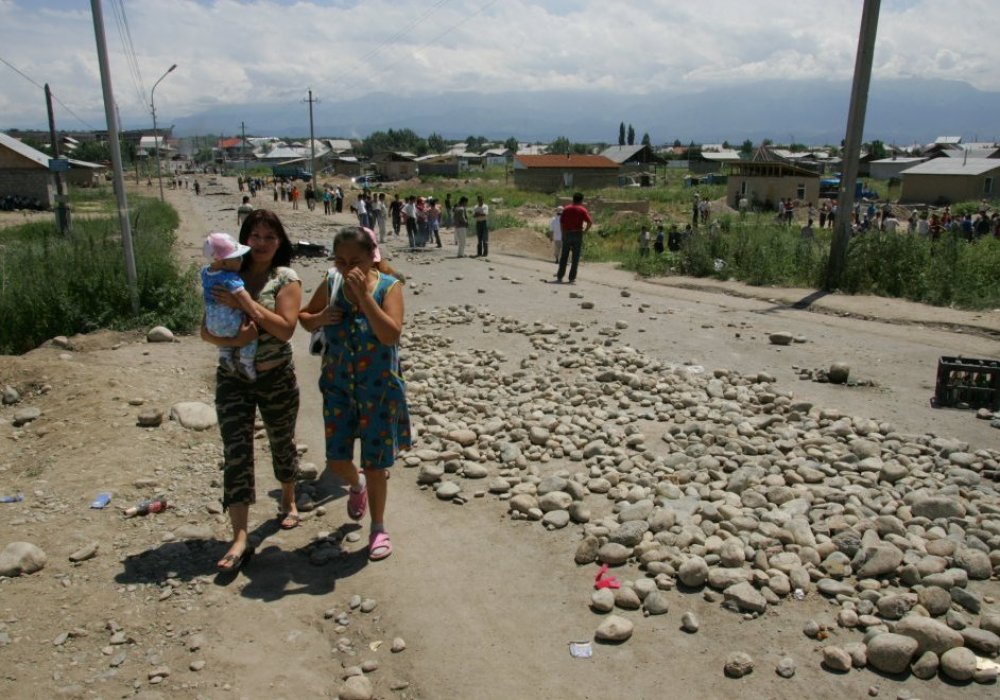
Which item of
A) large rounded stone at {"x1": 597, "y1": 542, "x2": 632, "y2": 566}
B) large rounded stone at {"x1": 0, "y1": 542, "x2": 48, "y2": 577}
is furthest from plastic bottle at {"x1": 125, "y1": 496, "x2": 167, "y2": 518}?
large rounded stone at {"x1": 597, "y1": 542, "x2": 632, "y2": 566}

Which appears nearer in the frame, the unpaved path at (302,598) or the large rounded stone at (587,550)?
the unpaved path at (302,598)

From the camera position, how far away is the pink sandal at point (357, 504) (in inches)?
187

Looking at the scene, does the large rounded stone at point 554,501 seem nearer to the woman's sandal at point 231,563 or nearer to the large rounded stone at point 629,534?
the large rounded stone at point 629,534

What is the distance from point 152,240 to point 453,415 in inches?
306

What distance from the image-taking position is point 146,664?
136 inches

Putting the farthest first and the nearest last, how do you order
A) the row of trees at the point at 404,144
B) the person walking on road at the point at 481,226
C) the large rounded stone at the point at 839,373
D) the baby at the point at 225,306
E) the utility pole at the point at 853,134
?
the row of trees at the point at 404,144, the person walking on road at the point at 481,226, the utility pole at the point at 853,134, the large rounded stone at the point at 839,373, the baby at the point at 225,306

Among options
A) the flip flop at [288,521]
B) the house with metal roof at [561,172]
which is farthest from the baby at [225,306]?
the house with metal roof at [561,172]

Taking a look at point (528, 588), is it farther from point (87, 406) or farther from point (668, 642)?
point (87, 406)

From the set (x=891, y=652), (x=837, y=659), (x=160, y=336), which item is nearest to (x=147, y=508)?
(x=837, y=659)

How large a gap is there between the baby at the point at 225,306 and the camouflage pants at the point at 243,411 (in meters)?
0.10

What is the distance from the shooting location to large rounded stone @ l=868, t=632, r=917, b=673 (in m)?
3.28

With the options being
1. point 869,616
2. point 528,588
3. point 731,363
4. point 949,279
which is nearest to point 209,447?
point 528,588

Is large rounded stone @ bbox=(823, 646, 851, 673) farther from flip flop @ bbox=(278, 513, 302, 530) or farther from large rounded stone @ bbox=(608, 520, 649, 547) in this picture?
flip flop @ bbox=(278, 513, 302, 530)

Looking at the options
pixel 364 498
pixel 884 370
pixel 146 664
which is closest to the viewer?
pixel 146 664
